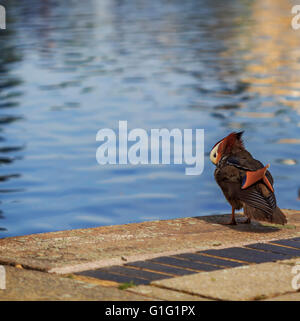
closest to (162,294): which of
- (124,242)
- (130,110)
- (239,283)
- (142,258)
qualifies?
(239,283)

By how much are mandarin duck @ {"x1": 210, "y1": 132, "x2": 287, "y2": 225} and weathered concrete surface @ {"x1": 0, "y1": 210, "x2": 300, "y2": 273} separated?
0.16 meters

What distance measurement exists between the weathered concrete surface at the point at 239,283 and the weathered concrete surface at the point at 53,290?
13.8 inches

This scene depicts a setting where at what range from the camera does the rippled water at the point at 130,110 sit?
40.4 ft

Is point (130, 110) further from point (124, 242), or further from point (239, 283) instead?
point (239, 283)

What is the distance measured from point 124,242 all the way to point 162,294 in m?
1.63

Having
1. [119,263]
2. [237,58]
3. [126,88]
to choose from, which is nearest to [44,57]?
[237,58]

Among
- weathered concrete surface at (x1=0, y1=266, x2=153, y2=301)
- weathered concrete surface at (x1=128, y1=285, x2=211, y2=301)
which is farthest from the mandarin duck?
weathered concrete surface at (x1=0, y1=266, x2=153, y2=301)

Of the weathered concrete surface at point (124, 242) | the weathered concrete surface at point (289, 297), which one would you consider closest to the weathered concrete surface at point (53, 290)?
the weathered concrete surface at point (124, 242)

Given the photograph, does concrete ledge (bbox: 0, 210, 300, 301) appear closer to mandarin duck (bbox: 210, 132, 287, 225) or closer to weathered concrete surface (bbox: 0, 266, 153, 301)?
weathered concrete surface (bbox: 0, 266, 153, 301)

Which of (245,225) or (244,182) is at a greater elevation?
(244,182)

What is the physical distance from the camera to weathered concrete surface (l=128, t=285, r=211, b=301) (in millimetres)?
5254

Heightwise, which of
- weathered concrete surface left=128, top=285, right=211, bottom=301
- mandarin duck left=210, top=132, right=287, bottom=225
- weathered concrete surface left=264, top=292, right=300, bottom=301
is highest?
mandarin duck left=210, top=132, right=287, bottom=225

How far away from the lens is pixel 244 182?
767 centimetres
